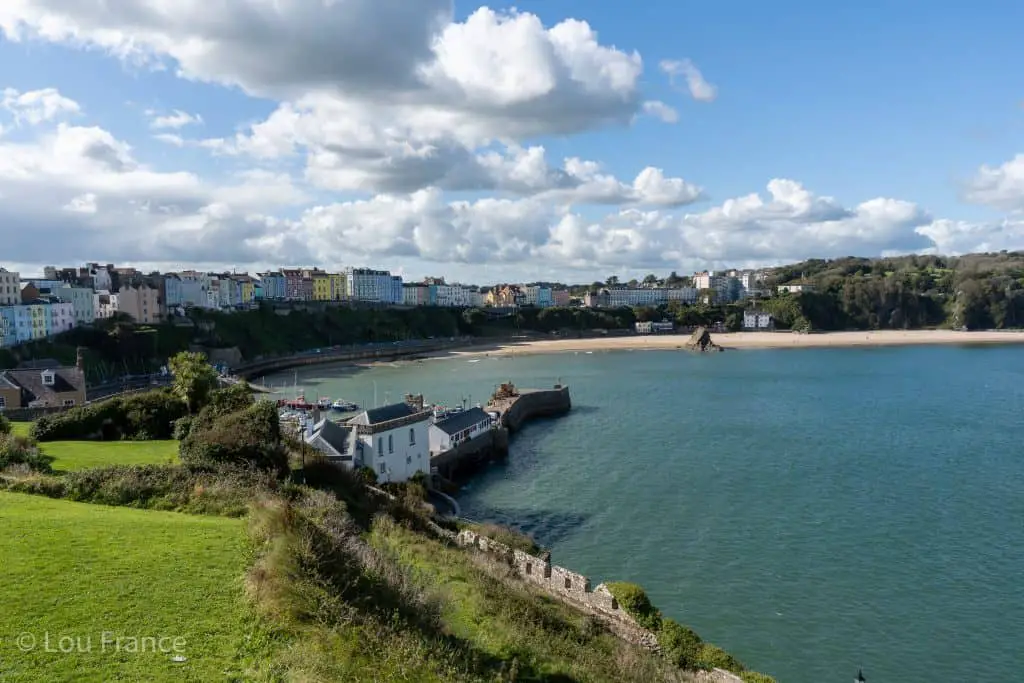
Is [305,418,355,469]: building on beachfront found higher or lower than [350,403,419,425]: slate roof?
lower

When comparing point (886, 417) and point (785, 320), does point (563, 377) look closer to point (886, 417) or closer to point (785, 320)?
point (886, 417)

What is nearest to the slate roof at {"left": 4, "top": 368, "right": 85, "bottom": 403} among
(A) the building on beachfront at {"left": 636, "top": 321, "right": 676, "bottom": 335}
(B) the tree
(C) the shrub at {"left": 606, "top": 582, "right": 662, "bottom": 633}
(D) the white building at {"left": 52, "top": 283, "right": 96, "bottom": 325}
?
(B) the tree

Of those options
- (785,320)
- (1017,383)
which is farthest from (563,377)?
(785,320)

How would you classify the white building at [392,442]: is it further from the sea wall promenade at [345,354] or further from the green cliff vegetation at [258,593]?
the sea wall promenade at [345,354]

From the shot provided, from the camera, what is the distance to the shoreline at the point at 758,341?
14175 centimetres

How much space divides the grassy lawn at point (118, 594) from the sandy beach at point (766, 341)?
11712cm

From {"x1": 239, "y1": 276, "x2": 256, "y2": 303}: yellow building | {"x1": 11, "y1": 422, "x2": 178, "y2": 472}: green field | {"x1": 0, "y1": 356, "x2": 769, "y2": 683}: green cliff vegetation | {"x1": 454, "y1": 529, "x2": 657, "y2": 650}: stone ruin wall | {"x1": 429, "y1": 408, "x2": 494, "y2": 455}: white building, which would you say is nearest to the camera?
{"x1": 0, "y1": 356, "x2": 769, "y2": 683}: green cliff vegetation

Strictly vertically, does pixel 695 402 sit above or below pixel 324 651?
below

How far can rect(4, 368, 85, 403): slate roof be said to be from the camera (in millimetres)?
47719

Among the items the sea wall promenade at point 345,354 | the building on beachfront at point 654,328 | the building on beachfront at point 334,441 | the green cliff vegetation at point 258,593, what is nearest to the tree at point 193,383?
the building on beachfront at point 334,441

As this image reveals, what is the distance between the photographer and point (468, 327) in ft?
539

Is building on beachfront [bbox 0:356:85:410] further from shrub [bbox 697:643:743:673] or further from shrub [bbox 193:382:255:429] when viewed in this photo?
shrub [bbox 697:643:743:673]

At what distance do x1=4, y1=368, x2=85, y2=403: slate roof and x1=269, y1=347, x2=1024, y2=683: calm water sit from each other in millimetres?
29724

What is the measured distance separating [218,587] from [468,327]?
153 metres
